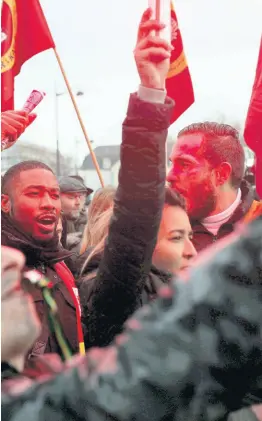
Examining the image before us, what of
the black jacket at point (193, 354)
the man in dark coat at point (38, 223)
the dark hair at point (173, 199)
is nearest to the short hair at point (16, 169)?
the man in dark coat at point (38, 223)

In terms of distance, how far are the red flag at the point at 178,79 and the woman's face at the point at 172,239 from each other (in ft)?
0.57

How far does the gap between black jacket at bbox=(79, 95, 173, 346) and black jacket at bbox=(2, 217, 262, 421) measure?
0.57 m

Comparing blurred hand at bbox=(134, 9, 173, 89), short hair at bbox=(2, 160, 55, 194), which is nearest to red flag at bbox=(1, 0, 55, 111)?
short hair at bbox=(2, 160, 55, 194)

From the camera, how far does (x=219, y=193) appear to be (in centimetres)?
121

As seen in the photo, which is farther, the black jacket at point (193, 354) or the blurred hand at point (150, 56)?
the blurred hand at point (150, 56)

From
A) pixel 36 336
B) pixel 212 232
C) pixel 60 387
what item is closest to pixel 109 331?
pixel 36 336

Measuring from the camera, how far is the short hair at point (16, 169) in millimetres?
1135

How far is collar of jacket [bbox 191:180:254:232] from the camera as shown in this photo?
1029 millimetres

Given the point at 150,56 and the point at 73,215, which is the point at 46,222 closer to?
the point at 73,215

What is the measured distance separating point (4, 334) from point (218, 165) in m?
0.54

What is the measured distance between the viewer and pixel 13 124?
114 centimetres

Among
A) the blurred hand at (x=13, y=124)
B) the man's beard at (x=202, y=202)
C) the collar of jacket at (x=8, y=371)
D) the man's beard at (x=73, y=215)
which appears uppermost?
the blurred hand at (x=13, y=124)

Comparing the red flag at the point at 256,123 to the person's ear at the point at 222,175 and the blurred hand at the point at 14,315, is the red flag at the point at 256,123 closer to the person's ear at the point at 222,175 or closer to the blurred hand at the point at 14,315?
the person's ear at the point at 222,175

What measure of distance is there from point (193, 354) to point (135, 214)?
67 centimetres
